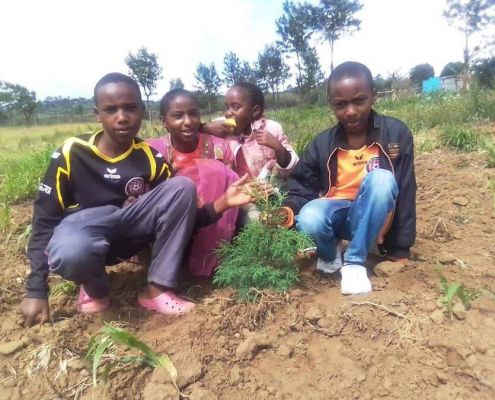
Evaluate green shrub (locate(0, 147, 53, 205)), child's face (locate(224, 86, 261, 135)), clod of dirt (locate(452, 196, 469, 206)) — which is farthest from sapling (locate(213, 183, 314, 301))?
green shrub (locate(0, 147, 53, 205))

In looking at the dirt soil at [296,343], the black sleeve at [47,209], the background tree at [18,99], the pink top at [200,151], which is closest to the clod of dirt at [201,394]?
the dirt soil at [296,343]

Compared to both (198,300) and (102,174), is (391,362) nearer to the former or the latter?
(198,300)

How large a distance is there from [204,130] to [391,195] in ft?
4.33

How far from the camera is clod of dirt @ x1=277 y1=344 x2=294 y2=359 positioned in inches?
64.1

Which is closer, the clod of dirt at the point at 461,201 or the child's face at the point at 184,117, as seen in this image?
the child's face at the point at 184,117

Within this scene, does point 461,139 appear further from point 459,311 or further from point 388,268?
point 459,311

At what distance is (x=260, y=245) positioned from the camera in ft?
6.52

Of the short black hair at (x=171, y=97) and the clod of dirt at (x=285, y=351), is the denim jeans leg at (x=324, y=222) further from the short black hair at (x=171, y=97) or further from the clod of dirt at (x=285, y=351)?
the short black hair at (x=171, y=97)

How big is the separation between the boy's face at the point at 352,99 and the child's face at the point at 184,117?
852mm

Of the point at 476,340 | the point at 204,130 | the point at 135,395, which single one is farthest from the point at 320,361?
the point at 204,130

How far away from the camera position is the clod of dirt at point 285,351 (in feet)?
5.34

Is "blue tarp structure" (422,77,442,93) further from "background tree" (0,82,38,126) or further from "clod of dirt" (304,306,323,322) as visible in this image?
"background tree" (0,82,38,126)

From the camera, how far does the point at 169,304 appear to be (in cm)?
199

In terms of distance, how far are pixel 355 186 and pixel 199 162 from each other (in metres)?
0.93
